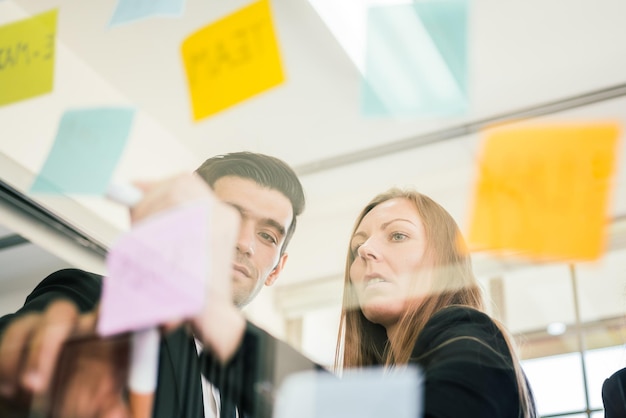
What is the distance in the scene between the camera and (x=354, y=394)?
16.5 inches

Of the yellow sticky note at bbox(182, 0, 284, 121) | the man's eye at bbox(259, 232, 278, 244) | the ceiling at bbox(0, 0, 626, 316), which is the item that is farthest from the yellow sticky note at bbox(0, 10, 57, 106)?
the man's eye at bbox(259, 232, 278, 244)

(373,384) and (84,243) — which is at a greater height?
(84,243)

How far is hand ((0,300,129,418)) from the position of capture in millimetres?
464

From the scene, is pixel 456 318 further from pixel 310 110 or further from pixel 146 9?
pixel 146 9

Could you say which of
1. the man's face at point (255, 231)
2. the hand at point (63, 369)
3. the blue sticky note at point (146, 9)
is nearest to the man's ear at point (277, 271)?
the man's face at point (255, 231)

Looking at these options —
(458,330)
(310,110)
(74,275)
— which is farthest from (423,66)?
(74,275)

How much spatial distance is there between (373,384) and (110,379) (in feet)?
0.58

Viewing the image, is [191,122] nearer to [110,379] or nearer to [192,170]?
[192,170]

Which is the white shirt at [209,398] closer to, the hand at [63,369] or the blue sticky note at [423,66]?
the hand at [63,369]

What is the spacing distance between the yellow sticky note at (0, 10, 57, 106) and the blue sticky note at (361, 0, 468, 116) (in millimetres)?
302

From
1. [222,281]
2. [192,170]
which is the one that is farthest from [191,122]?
[222,281]

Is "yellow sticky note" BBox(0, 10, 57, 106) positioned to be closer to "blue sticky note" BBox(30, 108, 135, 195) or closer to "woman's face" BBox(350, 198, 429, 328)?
"blue sticky note" BBox(30, 108, 135, 195)

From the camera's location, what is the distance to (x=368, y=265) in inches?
20.1

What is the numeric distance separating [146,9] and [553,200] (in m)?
0.41
